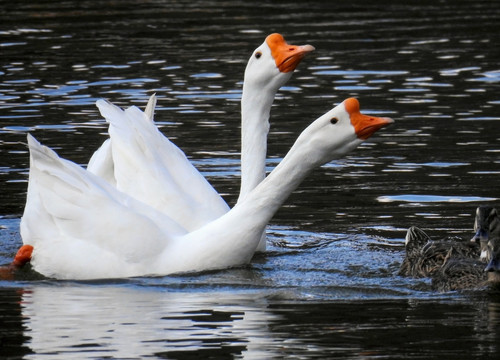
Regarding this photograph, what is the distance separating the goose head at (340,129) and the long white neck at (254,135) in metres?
1.42

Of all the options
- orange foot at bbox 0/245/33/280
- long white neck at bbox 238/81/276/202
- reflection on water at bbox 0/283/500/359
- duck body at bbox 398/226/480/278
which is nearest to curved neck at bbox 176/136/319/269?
reflection on water at bbox 0/283/500/359

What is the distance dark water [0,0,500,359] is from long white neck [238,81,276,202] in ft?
2.50

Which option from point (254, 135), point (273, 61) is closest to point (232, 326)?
point (254, 135)

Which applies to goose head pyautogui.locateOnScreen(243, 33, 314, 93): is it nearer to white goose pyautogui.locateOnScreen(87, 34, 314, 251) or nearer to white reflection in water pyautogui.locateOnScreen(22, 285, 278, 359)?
white goose pyautogui.locateOnScreen(87, 34, 314, 251)

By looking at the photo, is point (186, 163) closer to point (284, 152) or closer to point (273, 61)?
point (273, 61)

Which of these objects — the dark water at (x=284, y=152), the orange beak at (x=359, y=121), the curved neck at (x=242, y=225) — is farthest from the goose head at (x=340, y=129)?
the dark water at (x=284, y=152)

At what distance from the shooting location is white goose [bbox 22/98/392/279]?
11.0 m

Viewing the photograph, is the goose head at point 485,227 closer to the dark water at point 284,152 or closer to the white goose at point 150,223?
the dark water at point 284,152

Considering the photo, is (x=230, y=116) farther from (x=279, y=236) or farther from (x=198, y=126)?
(x=279, y=236)

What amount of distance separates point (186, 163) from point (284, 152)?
349 cm

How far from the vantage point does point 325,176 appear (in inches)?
594

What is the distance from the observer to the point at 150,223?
11273 millimetres

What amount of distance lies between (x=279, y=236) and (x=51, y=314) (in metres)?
3.59

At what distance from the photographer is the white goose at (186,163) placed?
12.2 metres
